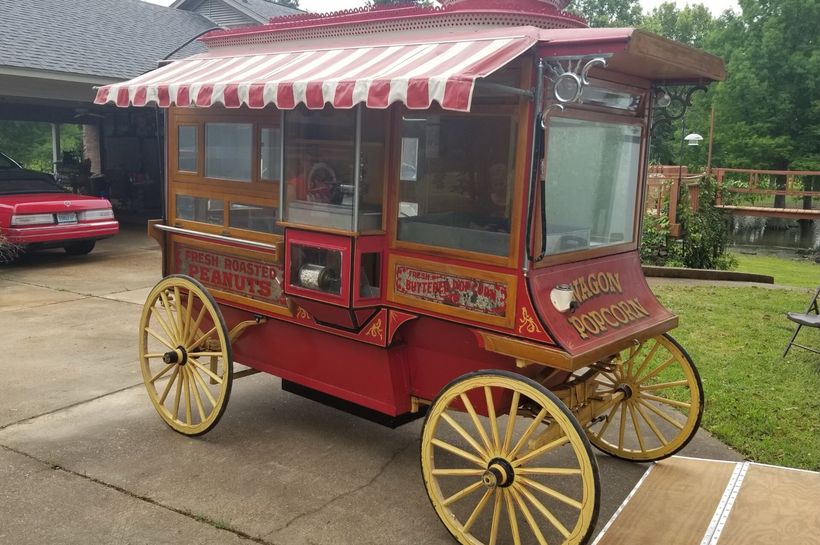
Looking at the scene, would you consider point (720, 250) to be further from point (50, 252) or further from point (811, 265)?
point (50, 252)

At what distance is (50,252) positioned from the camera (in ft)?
39.3

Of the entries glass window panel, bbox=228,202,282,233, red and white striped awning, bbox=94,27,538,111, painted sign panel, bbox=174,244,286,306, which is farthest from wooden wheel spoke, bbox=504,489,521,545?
glass window panel, bbox=228,202,282,233

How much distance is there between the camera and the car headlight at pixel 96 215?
11020 mm

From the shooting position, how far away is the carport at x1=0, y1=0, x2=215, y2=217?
11.7 metres

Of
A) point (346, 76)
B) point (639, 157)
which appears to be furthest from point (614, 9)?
point (346, 76)

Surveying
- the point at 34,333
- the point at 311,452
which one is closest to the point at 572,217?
the point at 311,452

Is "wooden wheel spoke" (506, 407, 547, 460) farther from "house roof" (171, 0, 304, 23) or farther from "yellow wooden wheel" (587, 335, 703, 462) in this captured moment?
"house roof" (171, 0, 304, 23)

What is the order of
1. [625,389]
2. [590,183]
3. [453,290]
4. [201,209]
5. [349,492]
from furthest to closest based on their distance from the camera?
1. [201,209]
2. [625,389]
3. [349,492]
4. [590,183]
5. [453,290]

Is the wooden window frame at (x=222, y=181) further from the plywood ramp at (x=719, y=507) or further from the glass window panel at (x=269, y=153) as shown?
the plywood ramp at (x=719, y=507)

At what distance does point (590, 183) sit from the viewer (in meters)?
3.78

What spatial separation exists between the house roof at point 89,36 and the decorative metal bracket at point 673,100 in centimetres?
886

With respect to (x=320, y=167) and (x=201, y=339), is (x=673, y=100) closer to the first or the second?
(x=320, y=167)

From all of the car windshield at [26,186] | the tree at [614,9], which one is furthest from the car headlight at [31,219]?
the tree at [614,9]

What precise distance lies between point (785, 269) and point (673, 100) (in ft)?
45.1
